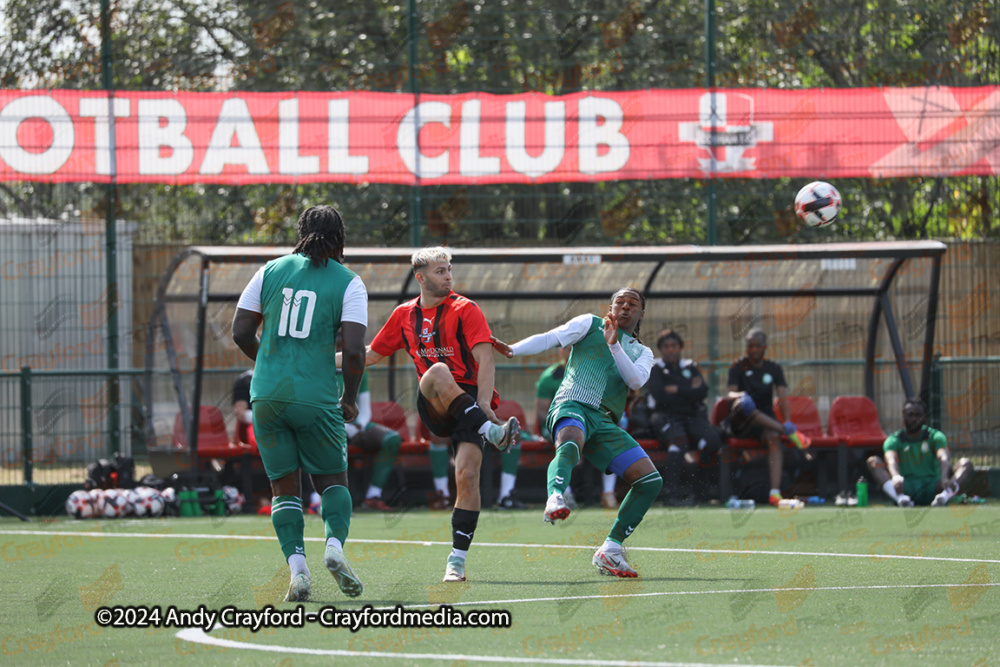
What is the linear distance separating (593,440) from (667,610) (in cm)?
179

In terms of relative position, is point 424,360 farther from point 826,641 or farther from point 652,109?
point 652,109

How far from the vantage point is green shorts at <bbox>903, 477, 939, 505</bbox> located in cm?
1316

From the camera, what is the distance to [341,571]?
20.1ft

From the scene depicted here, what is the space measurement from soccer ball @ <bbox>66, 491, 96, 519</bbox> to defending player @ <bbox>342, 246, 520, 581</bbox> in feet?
21.2

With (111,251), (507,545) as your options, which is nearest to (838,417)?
(507,545)

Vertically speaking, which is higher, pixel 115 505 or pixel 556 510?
pixel 556 510

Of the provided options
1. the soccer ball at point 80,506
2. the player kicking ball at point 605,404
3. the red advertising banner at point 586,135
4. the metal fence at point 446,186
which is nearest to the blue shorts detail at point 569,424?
the player kicking ball at point 605,404

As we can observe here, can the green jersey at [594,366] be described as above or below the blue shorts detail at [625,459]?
above

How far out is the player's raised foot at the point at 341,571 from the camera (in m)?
6.09

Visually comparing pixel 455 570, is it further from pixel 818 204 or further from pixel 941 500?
pixel 941 500

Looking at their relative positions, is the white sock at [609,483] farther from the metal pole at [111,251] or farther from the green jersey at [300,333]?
the green jersey at [300,333]

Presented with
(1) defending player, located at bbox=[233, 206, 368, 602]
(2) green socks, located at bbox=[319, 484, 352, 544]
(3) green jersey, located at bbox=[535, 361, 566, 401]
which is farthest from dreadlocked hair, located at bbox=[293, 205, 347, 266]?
(3) green jersey, located at bbox=[535, 361, 566, 401]

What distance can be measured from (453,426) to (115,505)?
654 centimetres

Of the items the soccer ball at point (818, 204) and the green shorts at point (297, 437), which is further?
the soccer ball at point (818, 204)
